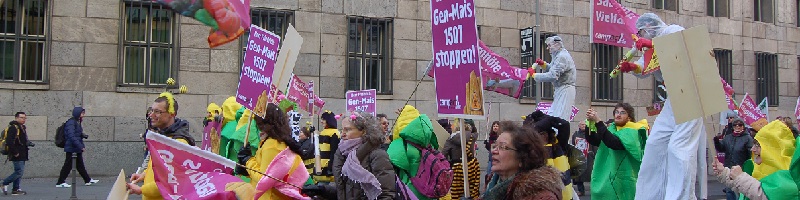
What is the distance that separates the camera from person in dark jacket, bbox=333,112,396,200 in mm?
6340

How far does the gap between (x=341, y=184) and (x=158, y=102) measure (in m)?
1.54

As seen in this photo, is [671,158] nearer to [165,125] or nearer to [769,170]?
[769,170]

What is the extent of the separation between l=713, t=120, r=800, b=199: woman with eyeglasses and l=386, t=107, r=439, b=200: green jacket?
265 cm

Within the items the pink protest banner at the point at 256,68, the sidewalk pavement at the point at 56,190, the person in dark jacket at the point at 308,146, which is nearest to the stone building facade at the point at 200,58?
the sidewalk pavement at the point at 56,190

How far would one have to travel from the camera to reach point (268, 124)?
22.4ft

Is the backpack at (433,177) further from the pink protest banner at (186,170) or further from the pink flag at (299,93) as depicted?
the pink flag at (299,93)

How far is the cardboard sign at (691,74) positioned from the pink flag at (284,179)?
9.29ft

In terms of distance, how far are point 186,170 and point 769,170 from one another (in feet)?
14.7

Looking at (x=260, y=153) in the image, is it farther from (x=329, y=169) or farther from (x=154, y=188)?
(x=329, y=169)

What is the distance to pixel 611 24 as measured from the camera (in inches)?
426

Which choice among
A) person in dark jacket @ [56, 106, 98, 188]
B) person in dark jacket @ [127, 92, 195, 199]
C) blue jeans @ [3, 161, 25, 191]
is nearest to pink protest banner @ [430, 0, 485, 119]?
person in dark jacket @ [127, 92, 195, 199]

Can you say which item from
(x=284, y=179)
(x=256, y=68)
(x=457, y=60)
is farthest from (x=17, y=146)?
(x=457, y=60)

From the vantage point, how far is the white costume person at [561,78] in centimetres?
867

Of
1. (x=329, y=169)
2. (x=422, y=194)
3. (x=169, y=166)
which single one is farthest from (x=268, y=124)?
(x=329, y=169)
